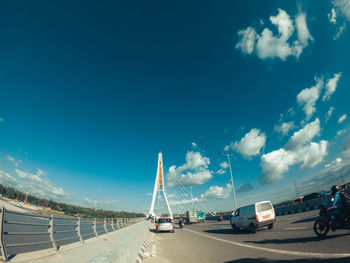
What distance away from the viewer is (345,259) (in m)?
4.93

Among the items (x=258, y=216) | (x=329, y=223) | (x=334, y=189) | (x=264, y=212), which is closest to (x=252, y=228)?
(x=258, y=216)

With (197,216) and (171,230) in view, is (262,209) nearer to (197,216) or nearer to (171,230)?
(171,230)

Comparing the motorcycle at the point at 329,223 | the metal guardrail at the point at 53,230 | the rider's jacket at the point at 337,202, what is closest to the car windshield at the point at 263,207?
the motorcycle at the point at 329,223

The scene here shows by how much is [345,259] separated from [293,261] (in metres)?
1.10

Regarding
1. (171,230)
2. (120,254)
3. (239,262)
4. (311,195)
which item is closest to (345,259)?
(239,262)

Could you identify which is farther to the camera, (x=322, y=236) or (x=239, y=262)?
(x=322, y=236)

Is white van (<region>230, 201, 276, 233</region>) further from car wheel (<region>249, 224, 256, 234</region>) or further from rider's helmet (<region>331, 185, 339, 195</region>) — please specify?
rider's helmet (<region>331, 185, 339, 195</region>)

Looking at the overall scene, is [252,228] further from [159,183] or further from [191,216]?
[159,183]

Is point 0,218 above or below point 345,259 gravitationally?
above

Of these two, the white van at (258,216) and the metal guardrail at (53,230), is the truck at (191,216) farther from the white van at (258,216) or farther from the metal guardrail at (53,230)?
the white van at (258,216)

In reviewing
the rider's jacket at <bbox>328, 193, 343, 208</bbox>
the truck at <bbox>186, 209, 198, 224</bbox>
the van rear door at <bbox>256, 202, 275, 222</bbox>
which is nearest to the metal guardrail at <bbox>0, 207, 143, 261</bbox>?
the rider's jacket at <bbox>328, 193, 343, 208</bbox>

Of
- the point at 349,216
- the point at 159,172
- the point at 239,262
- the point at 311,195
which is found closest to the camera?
the point at 239,262

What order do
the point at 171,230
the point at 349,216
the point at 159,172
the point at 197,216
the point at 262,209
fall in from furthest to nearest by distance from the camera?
the point at 159,172 < the point at 197,216 < the point at 171,230 < the point at 262,209 < the point at 349,216

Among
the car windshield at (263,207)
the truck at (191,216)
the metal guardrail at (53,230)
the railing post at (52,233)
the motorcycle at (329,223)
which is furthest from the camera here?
the truck at (191,216)
